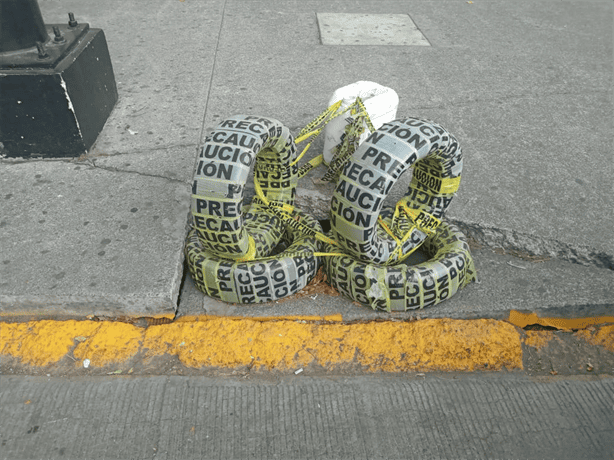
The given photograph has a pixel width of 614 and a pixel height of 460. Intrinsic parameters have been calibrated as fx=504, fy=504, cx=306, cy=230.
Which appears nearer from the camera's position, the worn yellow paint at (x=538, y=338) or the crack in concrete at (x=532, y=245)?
the worn yellow paint at (x=538, y=338)

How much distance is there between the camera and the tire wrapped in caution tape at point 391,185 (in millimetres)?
2170

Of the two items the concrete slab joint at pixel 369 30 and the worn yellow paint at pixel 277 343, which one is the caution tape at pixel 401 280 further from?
the concrete slab joint at pixel 369 30

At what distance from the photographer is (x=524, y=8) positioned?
615 cm

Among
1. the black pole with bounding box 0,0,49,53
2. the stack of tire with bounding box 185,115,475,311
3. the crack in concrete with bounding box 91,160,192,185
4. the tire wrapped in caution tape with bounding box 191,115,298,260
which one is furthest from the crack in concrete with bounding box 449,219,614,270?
the black pole with bounding box 0,0,49,53

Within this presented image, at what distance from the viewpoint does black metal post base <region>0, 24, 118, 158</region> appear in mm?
2980

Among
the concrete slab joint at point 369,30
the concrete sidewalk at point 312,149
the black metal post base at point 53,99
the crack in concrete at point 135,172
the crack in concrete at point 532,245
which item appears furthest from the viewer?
the concrete slab joint at point 369,30

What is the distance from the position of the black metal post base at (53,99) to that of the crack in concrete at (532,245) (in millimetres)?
2415

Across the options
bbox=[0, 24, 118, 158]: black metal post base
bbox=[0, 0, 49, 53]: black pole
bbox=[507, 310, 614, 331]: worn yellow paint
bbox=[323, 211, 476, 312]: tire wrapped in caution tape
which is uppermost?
bbox=[0, 0, 49, 53]: black pole

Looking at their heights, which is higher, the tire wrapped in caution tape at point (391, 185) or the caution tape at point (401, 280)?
the tire wrapped in caution tape at point (391, 185)

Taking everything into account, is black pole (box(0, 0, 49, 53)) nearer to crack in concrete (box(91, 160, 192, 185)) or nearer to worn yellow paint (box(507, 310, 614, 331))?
crack in concrete (box(91, 160, 192, 185))

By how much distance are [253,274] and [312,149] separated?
1.38m

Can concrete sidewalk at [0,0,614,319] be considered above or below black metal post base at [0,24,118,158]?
below

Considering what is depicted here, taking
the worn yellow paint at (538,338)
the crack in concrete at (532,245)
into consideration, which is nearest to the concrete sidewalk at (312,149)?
the crack in concrete at (532,245)

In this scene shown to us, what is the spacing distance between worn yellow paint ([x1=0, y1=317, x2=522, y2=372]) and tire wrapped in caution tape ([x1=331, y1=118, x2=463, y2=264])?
401 mm
